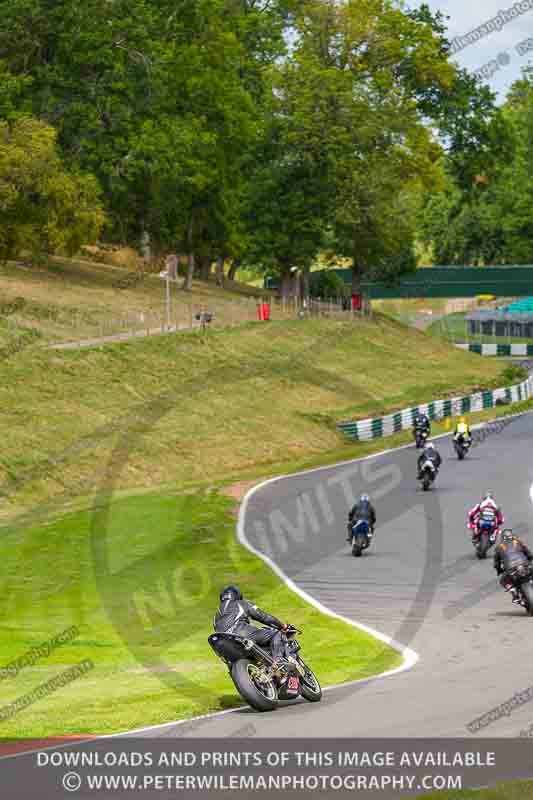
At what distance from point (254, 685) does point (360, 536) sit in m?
15.5

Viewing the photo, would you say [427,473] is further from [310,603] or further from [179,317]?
[179,317]

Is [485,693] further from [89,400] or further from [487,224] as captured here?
[487,224]

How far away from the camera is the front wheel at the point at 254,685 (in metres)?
15.7

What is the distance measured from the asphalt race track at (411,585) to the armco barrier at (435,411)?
13.4 ft

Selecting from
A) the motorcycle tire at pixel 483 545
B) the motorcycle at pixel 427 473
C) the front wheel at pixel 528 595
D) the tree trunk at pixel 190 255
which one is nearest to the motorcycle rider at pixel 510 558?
the front wheel at pixel 528 595

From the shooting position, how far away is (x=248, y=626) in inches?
647

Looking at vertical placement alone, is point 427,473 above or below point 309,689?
below

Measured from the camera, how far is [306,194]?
88.6 metres

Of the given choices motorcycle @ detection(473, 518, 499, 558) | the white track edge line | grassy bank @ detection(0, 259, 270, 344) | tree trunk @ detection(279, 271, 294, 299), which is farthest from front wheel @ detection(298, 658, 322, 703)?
tree trunk @ detection(279, 271, 294, 299)

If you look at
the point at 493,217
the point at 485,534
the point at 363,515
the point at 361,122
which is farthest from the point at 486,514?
the point at 493,217
